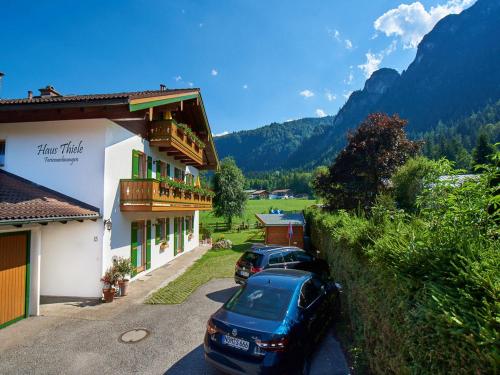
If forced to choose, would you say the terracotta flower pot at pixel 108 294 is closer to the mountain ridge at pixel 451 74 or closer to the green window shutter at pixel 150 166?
the green window shutter at pixel 150 166

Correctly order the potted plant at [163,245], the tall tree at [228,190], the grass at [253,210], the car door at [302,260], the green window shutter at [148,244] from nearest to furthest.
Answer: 1. the car door at [302,260]
2. the green window shutter at [148,244]
3. the potted plant at [163,245]
4. the tall tree at [228,190]
5. the grass at [253,210]

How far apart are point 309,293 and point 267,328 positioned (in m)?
1.88

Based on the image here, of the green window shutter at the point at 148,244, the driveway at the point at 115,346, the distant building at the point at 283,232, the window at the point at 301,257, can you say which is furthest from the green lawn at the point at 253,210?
the driveway at the point at 115,346

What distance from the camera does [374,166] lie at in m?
19.8

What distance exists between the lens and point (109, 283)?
33.6 feet

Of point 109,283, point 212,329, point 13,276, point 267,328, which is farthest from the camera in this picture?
point 109,283

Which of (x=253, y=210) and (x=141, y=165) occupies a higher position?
(x=141, y=165)

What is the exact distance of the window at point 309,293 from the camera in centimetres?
600

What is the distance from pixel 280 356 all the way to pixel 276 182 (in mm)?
162638

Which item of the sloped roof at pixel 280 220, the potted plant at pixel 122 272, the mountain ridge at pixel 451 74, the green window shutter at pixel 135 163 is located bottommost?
the potted plant at pixel 122 272

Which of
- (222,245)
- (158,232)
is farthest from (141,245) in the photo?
(222,245)

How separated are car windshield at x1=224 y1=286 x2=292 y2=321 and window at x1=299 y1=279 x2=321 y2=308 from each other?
362 mm

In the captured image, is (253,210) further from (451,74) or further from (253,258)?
(451,74)

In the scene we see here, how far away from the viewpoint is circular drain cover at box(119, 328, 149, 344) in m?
7.17
